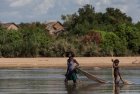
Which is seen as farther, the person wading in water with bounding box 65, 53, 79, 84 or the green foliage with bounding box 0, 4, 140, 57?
the green foliage with bounding box 0, 4, 140, 57

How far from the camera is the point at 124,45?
79.3 meters

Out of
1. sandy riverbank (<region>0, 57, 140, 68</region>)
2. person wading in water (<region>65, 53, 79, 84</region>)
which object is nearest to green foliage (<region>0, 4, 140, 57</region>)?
sandy riverbank (<region>0, 57, 140, 68</region>)

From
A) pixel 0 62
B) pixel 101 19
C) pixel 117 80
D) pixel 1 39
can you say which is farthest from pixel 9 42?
pixel 117 80

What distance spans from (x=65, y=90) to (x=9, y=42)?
175 feet

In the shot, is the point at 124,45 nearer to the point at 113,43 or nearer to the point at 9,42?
the point at 113,43

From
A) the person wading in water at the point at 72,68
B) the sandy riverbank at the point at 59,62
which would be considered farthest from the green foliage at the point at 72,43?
the person wading in water at the point at 72,68

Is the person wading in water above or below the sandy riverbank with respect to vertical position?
below

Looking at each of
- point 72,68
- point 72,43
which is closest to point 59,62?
point 72,43

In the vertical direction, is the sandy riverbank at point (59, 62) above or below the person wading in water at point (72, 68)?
above

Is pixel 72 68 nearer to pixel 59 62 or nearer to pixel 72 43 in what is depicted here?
pixel 59 62

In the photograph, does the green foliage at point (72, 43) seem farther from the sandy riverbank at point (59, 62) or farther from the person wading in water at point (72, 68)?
the person wading in water at point (72, 68)

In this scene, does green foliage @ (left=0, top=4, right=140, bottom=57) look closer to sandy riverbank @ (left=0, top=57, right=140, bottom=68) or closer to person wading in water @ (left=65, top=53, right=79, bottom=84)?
sandy riverbank @ (left=0, top=57, right=140, bottom=68)

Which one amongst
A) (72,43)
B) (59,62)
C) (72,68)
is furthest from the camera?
(72,43)

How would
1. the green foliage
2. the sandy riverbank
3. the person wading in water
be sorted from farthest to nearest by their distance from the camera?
the green foliage
the sandy riverbank
the person wading in water
